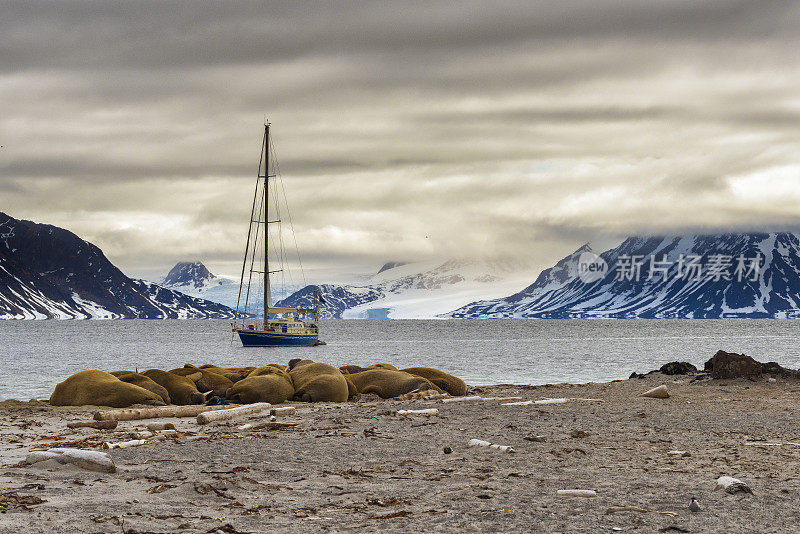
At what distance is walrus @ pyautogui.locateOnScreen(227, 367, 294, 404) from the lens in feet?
88.9

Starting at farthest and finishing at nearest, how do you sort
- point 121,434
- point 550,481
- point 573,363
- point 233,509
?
point 573,363 → point 121,434 → point 550,481 → point 233,509

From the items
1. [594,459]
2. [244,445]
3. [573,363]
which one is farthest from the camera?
[573,363]

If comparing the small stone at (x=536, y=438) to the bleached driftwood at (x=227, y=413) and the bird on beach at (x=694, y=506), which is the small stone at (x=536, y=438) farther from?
the bleached driftwood at (x=227, y=413)

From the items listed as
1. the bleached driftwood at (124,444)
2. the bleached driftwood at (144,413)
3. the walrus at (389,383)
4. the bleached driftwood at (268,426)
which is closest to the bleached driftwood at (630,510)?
the bleached driftwood at (124,444)

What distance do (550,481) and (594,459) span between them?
2.50 metres

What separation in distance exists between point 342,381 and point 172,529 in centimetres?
1930

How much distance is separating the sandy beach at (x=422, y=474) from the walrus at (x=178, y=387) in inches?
224

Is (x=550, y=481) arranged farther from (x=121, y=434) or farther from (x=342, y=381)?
(x=342, y=381)

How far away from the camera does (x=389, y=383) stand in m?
30.3

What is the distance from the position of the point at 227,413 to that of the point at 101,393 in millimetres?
7484

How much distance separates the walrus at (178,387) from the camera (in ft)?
91.0

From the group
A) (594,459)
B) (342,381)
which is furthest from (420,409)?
(594,459)

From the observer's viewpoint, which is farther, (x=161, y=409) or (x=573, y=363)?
(x=573, y=363)

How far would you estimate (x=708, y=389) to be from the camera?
96.1 ft
